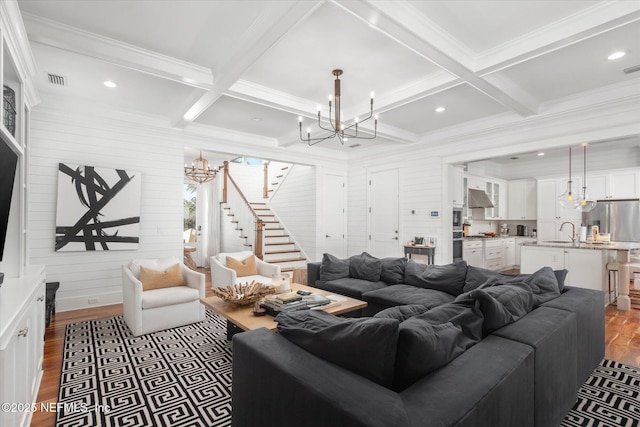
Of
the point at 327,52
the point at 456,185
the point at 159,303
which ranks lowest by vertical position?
the point at 159,303

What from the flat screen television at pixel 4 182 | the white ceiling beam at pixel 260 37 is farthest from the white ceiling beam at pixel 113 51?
the flat screen television at pixel 4 182

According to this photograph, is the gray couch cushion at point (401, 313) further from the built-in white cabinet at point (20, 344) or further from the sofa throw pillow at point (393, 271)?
the sofa throw pillow at point (393, 271)

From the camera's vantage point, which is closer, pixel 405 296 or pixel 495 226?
pixel 405 296

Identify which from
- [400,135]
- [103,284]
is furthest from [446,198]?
[103,284]

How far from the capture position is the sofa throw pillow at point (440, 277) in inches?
147

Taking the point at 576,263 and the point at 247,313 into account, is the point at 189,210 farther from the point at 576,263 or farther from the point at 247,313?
the point at 576,263

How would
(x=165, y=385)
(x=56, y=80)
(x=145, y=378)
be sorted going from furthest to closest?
1. (x=56, y=80)
2. (x=145, y=378)
3. (x=165, y=385)

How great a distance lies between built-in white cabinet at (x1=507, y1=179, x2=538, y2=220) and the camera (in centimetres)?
829

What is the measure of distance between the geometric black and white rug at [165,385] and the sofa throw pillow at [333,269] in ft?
5.39

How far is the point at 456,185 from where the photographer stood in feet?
20.7

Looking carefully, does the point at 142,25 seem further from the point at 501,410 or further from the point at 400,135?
the point at 400,135

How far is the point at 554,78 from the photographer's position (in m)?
3.76

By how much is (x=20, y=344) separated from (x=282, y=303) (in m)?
1.78

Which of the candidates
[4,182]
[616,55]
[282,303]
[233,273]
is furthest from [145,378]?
[616,55]
